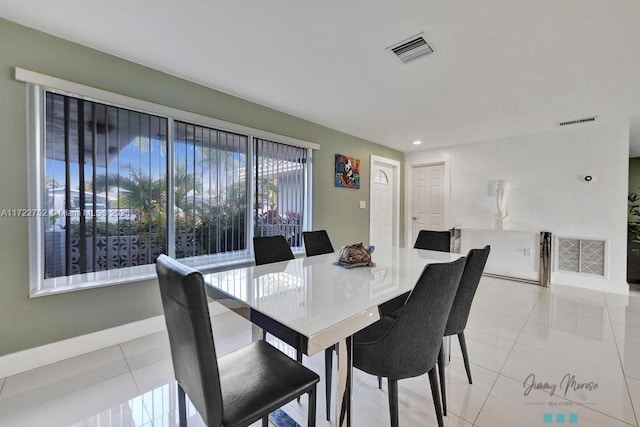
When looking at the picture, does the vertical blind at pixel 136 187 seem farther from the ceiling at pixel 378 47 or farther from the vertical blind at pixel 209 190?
the ceiling at pixel 378 47

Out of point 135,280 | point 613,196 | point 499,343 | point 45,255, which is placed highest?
point 613,196

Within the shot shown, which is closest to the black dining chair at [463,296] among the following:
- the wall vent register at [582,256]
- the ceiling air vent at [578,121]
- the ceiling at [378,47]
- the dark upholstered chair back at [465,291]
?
the dark upholstered chair back at [465,291]

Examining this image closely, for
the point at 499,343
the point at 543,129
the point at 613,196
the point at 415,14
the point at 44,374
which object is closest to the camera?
the point at 415,14

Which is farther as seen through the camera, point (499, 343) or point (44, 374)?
point (499, 343)

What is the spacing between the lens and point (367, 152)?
15.6 feet

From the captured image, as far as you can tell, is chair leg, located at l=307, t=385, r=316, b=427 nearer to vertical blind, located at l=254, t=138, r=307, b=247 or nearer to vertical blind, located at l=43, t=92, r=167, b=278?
vertical blind, located at l=43, t=92, r=167, b=278

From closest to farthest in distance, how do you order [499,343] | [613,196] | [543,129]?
[499,343] → [613,196] → [543,129]

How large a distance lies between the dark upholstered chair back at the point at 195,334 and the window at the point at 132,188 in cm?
171

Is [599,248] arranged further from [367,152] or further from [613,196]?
[367,152]

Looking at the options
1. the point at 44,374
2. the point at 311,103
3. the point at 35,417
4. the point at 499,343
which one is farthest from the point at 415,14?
the point at 44,374

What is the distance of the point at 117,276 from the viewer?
7.41ft

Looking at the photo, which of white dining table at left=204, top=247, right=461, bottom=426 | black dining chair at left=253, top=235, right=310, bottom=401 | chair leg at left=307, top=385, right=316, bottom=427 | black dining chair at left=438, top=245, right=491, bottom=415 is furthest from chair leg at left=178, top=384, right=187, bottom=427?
black dining chair at left=438, top=245, right=491, bottom=415

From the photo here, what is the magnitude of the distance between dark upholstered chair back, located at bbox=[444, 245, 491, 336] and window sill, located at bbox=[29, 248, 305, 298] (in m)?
2.20

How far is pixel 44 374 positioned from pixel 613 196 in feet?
20.9
